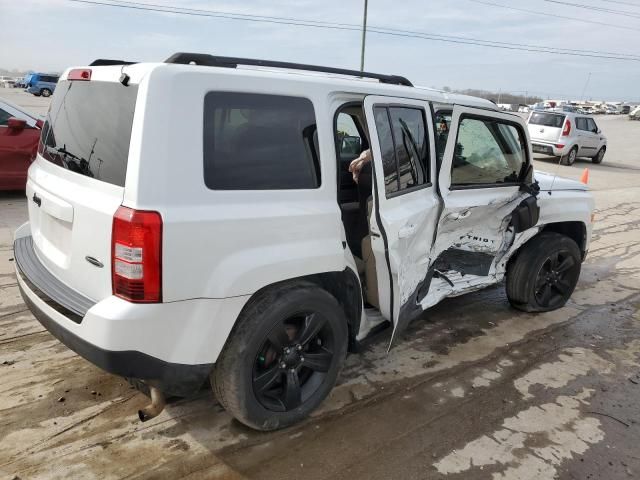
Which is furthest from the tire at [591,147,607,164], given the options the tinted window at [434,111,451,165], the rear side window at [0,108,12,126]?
the rear side window at [0,108,12,126]

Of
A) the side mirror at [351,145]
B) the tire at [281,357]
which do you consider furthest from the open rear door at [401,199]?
the side mirror at [351,145]

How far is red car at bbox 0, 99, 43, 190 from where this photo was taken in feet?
24.6

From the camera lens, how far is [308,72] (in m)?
3.12

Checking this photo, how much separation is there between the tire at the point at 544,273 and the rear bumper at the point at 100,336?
3247mm

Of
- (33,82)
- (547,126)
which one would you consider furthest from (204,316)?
(33,82)

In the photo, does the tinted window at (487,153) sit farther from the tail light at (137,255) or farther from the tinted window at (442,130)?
the tail light at (137,255)

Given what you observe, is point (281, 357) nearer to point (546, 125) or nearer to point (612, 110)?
point (546, 125)

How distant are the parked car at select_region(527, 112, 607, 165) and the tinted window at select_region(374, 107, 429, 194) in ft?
50.8

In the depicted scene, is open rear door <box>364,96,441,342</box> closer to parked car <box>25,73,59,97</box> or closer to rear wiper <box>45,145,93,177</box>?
rear wiper <box>45,145,93,177</box>

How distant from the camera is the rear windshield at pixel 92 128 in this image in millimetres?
2342

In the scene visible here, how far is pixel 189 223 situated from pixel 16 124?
22.0 feet

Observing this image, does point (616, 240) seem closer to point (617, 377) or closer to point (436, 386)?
point (617, 377)

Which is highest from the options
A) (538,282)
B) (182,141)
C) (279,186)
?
(182,141)

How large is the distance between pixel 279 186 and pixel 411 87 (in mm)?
1520
